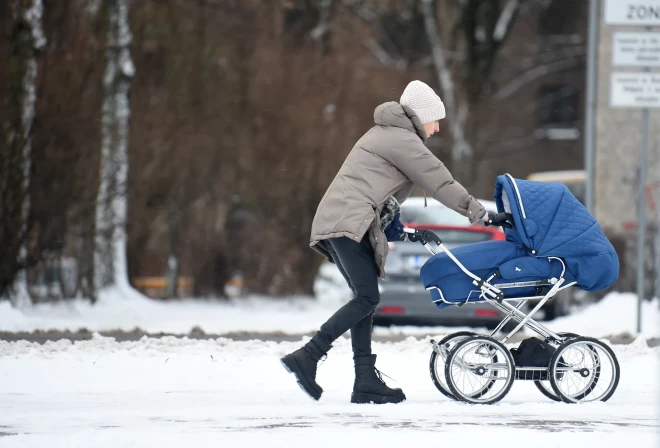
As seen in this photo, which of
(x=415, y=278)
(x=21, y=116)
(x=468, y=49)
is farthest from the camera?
(x=468, y=49)

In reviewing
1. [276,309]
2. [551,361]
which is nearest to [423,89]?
[551,361]

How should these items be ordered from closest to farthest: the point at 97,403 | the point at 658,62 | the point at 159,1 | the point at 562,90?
1. the point at 97,403
2. the point at 658,62
3. the point at 159,1
4. the point at 562,90

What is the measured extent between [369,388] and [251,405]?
70cm

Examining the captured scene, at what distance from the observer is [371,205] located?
7020mm

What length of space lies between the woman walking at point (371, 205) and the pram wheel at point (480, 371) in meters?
0.35

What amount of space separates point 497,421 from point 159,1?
11.8 meters

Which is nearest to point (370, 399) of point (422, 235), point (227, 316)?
point (422, 235)

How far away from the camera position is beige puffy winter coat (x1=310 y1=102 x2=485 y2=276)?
22.9ft

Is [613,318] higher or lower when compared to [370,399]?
lower

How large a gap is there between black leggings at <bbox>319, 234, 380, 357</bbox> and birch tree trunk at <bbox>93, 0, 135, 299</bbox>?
7.78 meters

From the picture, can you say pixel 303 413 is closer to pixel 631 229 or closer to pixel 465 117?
pixel 631 229

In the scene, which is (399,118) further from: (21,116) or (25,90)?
(25,90)

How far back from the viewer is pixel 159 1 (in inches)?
671

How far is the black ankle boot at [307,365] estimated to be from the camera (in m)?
7.05
